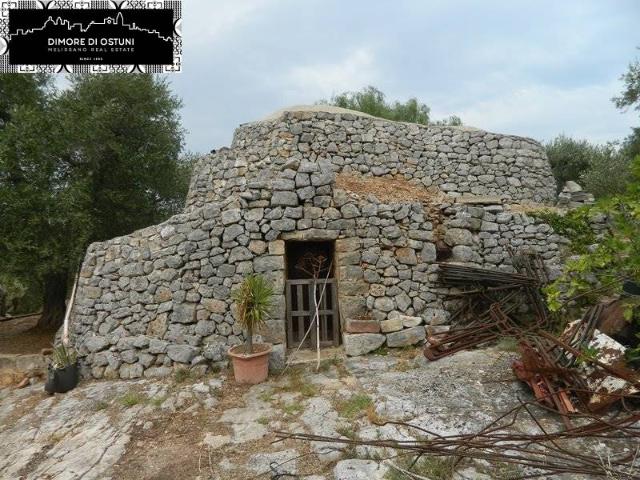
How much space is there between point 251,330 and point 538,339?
14.4 feet

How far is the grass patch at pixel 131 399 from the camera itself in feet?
17.9

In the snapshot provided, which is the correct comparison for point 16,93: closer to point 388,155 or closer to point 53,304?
point 53,304

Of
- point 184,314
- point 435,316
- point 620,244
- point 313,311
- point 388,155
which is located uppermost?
point 388,155

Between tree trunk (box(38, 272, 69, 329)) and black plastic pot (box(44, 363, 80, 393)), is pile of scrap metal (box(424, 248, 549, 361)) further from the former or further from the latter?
tree trunk (box(38, 272, 69, 329))

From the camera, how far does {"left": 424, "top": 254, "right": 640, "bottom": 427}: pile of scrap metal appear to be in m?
4.12

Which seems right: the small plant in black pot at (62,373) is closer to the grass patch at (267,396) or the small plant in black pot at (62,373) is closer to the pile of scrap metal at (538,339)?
the grass patch at (267,396)

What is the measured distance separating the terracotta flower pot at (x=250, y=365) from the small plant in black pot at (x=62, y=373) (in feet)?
9.59

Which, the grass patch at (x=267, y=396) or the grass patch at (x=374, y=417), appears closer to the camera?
the grass patch at (x=374, y=417)

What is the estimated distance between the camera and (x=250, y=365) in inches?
231

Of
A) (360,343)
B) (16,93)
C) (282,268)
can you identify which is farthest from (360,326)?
(16,93)

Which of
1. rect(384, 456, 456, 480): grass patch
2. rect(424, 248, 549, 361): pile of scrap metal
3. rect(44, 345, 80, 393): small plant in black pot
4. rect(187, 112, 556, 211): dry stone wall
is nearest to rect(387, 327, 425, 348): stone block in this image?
rect(424, 248, 549, 361): pile of scrap metal

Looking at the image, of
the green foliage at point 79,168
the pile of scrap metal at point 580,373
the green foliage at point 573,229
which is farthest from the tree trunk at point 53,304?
the green foliage at point 573,229

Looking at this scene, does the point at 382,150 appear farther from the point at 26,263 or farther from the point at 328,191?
the point at 26,263

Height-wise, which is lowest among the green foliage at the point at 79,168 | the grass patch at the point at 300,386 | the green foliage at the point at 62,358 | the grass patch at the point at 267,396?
the grass patch at the point at 267,396
